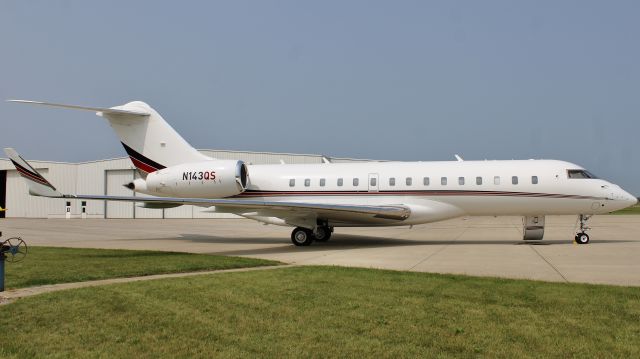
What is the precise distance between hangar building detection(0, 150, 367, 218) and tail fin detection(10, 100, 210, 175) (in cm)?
2444

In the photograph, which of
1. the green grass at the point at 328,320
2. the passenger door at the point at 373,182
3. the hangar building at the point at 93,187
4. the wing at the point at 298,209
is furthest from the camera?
the hangar building at the point at 93,187

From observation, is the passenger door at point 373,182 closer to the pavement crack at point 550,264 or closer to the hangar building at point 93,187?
the pavement crack at point 550,264

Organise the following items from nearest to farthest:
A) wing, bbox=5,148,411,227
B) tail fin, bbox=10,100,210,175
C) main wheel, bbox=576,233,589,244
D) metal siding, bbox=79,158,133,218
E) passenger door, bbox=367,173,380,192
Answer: wing, bbox=5,148,411,227, main wheel, bbox=576,233,589,244, passenger door, bbox=367,173,380,192, tail fin, bbox=10,100,210,175, metal siding, bbox=79,158,133,218

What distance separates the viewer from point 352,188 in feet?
63.8

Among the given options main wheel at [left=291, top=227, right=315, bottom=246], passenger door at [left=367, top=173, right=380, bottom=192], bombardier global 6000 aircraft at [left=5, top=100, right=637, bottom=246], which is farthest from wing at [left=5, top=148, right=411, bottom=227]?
passenger door at [left=367, top=173, right=380, bottom=192]

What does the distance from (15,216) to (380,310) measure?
58709mm

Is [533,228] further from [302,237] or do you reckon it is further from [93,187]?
[93,187]

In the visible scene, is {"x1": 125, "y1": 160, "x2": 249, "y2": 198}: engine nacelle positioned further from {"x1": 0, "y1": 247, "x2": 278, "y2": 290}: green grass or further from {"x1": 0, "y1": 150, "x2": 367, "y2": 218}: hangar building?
{"x1": 0, "y1": 150, "x2": 367, "y2": 218}: hangar building

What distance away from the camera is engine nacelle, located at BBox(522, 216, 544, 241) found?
60.6 ft

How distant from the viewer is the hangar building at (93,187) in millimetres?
46469

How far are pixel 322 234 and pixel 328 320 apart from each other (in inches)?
522

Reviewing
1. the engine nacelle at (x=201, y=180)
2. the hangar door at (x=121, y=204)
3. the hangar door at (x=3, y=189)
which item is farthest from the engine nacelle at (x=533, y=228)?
the hangar door at (x=3, y=189)

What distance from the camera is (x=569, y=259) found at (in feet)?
42.9

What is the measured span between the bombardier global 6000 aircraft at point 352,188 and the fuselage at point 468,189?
0.03 metres
